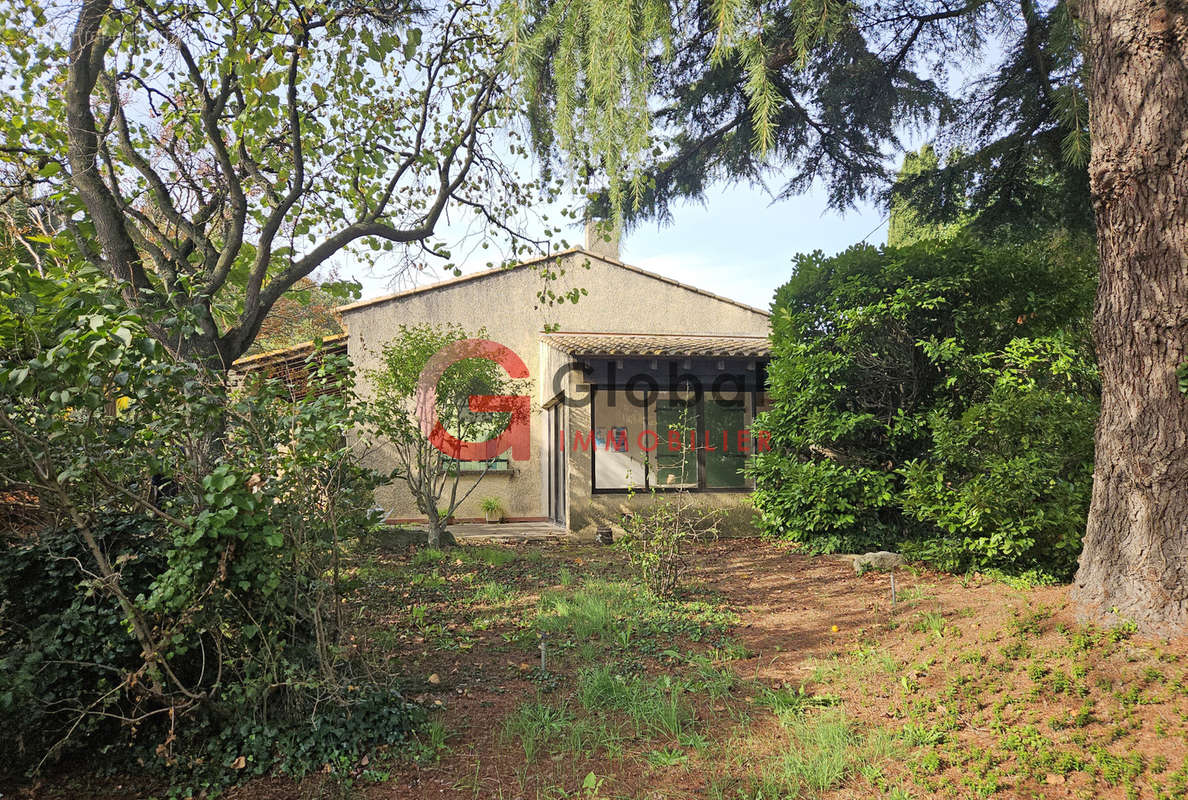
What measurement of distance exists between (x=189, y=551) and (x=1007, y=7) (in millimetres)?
8161

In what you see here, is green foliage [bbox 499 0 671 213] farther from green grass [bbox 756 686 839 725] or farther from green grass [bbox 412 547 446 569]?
green grass [bbox 412 547 446 569]

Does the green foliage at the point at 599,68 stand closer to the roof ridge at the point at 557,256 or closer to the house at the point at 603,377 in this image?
the house at the point at 603,377

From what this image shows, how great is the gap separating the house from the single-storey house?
3 centimetres

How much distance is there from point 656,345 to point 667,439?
272 cm

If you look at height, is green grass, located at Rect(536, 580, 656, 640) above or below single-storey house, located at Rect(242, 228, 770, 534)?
below

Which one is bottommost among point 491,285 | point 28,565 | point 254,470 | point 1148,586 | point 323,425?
point 1148,586

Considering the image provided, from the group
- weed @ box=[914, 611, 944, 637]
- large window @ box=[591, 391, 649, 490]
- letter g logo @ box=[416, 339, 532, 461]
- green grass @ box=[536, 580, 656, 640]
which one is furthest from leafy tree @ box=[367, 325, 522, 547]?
weed @ box=[914, 611, 944, 637]

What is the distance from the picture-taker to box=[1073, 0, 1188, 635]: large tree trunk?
14.4ft

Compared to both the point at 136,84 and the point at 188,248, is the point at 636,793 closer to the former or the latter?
the point at 188,248

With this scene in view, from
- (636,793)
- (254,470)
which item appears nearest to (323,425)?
(254,470)

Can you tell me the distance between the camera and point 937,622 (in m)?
5.25

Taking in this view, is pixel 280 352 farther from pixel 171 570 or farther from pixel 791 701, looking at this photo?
pixel 791 701

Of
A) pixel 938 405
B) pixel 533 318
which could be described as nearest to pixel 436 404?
pixel 533 318

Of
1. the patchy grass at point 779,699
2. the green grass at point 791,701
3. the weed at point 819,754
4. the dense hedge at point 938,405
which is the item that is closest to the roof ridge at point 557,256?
the dense hedge at point 938,405
